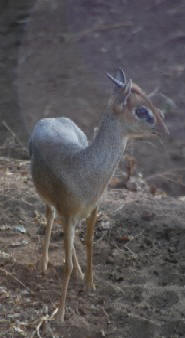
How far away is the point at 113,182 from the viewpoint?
659cm

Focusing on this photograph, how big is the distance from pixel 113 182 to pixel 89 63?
3706mm

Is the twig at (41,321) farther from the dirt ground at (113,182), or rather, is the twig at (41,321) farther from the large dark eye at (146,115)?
the large dark eye at (146,115)

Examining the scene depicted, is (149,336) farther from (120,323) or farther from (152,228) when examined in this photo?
(152,228)

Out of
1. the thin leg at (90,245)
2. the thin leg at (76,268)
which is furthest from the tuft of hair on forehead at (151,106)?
the thin leg at (76,268)

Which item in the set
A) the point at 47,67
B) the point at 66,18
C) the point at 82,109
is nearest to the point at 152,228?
the point at 82,109

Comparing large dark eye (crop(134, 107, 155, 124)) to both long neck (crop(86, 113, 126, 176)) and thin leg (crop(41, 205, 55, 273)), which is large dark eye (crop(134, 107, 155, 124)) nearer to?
long neck (crop(86, 113, 126, 176))

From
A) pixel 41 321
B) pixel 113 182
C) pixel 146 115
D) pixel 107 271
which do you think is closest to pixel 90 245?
pixel 107 271

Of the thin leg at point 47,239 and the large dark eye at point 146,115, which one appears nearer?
the large dark eye at point 146,115

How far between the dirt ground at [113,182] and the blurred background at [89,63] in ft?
0.05

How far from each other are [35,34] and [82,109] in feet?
8.96

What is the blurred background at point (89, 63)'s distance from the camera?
7.66m

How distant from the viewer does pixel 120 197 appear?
5902mm

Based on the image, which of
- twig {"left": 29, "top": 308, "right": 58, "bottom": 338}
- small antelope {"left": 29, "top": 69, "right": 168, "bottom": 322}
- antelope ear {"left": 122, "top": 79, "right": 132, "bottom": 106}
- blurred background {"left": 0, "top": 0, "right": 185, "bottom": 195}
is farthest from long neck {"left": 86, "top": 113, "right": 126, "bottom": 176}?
blurred background {"left": 0, "top": 0, "right": 185, "bottom": 195}

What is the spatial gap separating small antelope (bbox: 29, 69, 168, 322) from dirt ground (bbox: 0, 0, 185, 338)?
0.37 m
